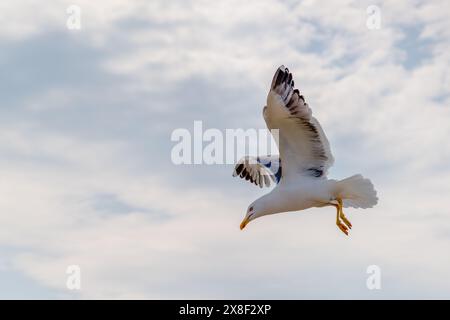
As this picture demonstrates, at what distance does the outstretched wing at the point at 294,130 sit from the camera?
1266 cm

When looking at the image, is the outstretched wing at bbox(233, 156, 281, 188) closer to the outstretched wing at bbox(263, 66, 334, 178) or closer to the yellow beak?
the yellow beak

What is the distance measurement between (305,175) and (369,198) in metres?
1.10

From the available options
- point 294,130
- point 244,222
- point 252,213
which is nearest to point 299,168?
point 294,130

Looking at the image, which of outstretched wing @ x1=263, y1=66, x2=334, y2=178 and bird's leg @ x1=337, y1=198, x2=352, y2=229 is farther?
bird's leg @ x1=337, y1=198, x2=352, y2=229

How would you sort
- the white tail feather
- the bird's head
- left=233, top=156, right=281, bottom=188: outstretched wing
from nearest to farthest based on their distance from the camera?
the white tail feather
the bird's head
left=233, top=156, right=281, bottom=188: outstretched wing

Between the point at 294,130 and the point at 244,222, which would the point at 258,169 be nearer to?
the point at 244,222

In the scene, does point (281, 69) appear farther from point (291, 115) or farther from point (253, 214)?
point (253, 214)

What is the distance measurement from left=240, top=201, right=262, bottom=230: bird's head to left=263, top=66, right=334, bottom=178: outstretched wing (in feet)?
2.52

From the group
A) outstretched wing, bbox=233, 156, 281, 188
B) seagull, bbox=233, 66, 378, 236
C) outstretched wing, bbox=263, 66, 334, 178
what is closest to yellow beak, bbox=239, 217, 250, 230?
seagull, bbox=233, 66, 378, 236

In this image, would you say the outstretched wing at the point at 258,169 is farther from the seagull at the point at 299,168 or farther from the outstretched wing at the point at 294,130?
the outstretched wing at the point at 294,130

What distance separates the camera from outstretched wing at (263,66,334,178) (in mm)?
12664

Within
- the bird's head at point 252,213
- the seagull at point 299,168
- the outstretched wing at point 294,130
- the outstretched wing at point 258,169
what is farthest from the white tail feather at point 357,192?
the outstretched wing at point 258,169

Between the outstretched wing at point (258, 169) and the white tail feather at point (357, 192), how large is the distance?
1947 millimetres

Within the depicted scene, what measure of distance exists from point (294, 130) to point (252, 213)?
1.84 m
